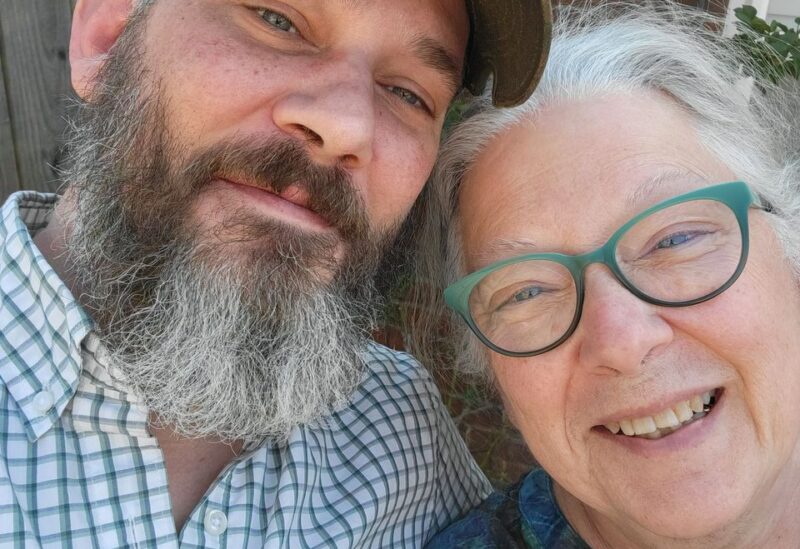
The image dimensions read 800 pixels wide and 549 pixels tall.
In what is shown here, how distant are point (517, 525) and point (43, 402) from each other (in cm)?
119

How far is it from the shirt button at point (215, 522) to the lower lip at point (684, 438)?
0.88m

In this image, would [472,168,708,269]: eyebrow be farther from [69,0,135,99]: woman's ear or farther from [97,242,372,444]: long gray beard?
[69,0,135,99]: woman's ear

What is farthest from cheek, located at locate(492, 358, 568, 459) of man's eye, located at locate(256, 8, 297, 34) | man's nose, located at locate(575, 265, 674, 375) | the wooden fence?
the wooden fence

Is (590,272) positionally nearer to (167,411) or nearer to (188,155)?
(188,155)

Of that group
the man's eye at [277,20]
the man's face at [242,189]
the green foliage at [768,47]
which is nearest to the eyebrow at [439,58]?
the man's face at [242,189]

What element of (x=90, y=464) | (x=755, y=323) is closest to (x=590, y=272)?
(x=755, y=323)

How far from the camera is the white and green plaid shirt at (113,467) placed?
53.6 inches

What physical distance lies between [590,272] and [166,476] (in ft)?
3.29

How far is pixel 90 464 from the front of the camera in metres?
1.43

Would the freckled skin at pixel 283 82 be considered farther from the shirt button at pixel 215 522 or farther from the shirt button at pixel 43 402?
the shirt button at pixel 43 402

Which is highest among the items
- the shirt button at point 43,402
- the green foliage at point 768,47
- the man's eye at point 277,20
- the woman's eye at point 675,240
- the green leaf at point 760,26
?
the green leaf at point 760,26

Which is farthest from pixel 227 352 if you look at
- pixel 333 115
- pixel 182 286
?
pixel 333 115

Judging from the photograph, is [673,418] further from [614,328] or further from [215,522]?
[215,522]

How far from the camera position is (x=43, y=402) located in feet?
4.59
